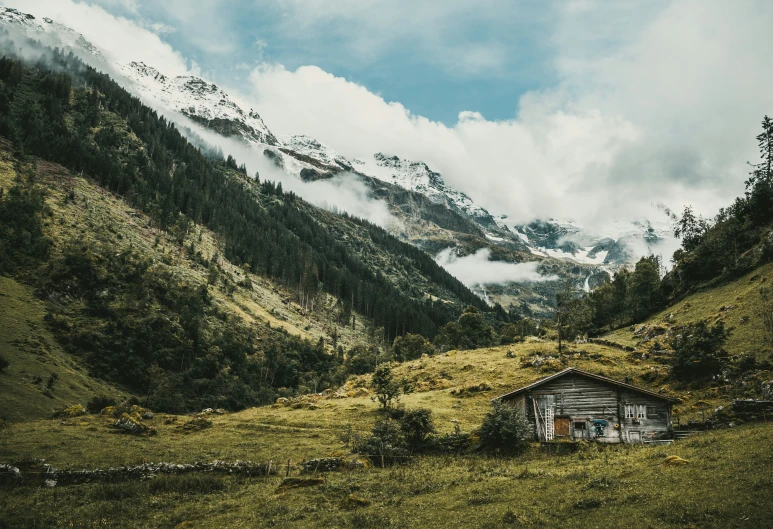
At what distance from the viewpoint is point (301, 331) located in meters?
148

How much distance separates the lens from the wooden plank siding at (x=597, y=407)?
4157cm

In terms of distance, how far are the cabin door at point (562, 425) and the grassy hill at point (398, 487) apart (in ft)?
14.2

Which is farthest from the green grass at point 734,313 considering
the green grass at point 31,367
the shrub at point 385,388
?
the green grass at point 31,367

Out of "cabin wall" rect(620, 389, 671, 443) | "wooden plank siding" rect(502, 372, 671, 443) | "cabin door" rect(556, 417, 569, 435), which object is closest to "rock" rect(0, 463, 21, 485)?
"wooden plank siding" rect(502, 372, 671, 443)

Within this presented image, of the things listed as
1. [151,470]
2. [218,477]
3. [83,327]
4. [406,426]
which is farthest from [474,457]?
[83,327]

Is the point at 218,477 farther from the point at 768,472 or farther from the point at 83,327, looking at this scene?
the point at 83,327

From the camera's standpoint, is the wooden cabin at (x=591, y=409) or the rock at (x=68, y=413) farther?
the rock at (x=68, y=413)

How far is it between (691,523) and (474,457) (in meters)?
22.2

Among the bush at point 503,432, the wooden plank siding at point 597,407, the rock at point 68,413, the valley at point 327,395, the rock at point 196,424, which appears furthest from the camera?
the rock at point 196,424

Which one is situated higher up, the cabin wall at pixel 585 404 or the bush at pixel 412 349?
the bush at pixel 412 349

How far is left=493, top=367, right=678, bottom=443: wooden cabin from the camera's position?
41.7 m

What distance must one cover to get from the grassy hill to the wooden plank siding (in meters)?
4.53

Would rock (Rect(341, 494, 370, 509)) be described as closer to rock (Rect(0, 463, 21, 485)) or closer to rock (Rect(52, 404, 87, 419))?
rock (Rect(0, 463, 21, 485))

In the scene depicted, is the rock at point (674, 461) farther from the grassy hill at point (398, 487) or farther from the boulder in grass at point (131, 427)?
the boulder in grass at point (131, 427)
